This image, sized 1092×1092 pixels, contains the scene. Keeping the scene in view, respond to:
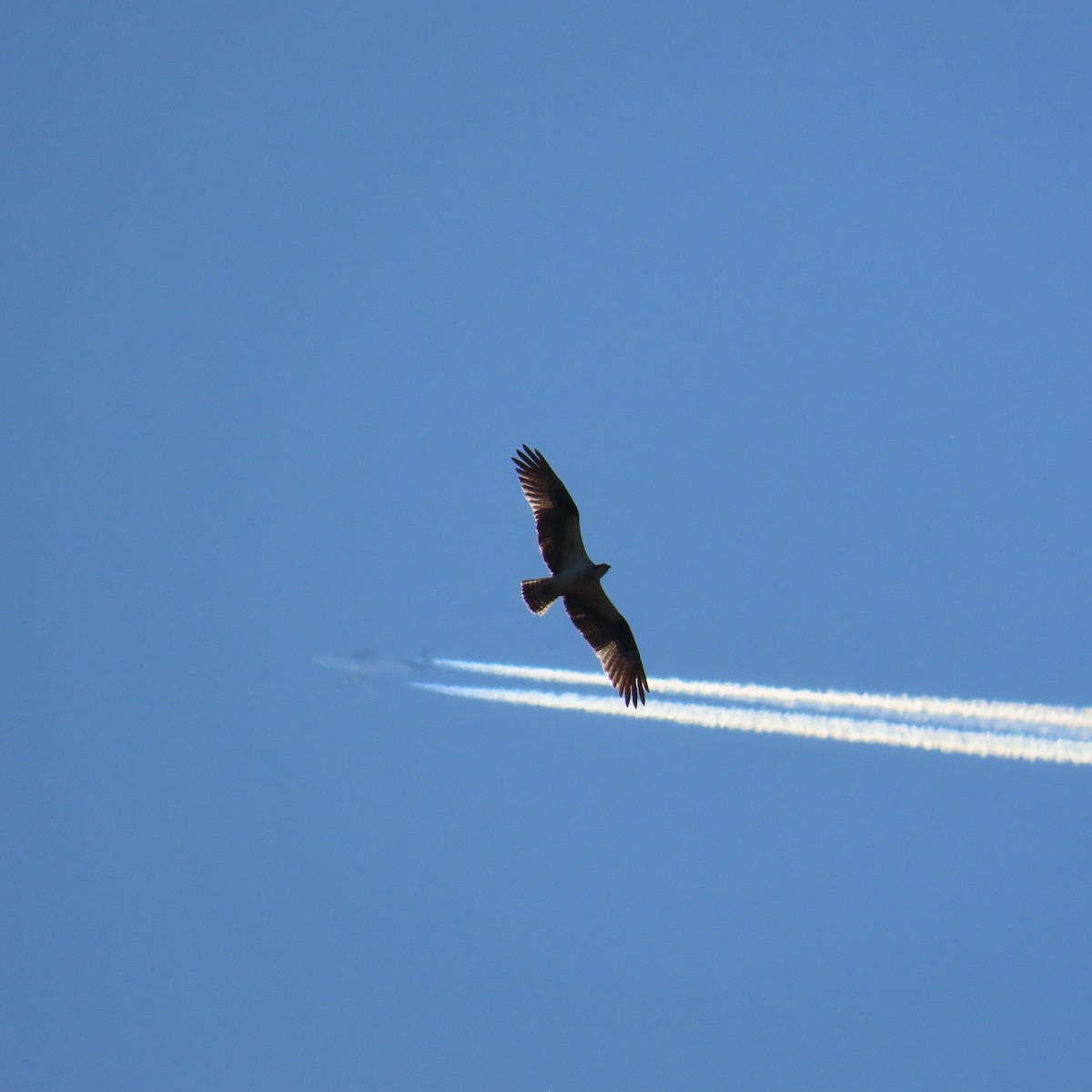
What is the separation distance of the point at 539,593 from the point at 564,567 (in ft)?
2.61

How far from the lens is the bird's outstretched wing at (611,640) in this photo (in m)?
31.9

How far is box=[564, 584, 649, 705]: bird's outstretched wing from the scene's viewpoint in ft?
105

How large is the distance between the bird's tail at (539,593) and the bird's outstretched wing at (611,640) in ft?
2.29

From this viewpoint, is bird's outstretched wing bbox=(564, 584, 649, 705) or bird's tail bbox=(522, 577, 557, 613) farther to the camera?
bird's outstretched wing bbox=(564, 584, 649, 705)

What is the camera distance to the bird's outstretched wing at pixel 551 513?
102ft

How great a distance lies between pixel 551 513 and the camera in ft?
103

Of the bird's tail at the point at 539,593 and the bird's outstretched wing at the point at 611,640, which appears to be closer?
the bird's tail at the point at 539,593

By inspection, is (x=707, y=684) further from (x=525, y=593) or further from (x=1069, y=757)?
(x=525, y=593)

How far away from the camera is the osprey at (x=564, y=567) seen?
102 feet

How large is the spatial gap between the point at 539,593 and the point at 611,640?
6.90 feet

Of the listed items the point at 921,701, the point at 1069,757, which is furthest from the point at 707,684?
the point at 1069,757

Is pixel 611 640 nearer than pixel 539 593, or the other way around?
pixel 539 593

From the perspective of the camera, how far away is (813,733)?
45.8 metres

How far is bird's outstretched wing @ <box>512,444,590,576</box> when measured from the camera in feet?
102
